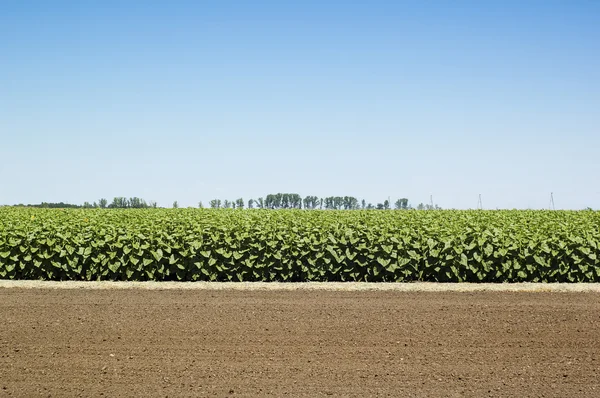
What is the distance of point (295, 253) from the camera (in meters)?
12.5

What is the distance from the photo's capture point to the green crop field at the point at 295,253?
41.2 feet

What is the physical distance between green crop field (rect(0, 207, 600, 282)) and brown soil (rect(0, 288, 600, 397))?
1.98 metres

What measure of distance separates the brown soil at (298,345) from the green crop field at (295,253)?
1.98 meters

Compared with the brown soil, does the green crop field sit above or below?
above

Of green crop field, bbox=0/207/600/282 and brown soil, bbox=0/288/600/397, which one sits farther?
green crop field, bbox=0/207/600/282

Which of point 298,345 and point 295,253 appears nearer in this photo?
point 298,345

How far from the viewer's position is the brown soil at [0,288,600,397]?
631cm

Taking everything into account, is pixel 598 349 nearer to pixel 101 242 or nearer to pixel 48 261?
pixel 101 242

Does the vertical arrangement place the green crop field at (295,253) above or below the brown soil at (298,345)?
above

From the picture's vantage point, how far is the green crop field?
41.2 feet

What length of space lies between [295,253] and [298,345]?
507 cm

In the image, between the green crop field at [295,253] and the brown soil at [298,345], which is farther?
the green crop field at [295,253]

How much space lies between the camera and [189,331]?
810 centimetres

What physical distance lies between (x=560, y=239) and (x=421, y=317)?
19.0ft
